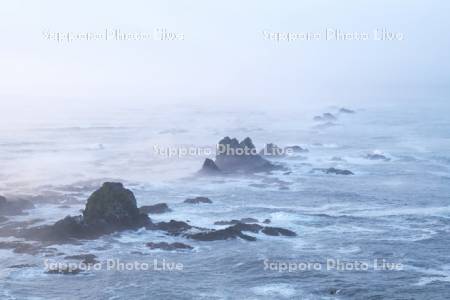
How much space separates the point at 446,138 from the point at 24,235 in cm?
11113

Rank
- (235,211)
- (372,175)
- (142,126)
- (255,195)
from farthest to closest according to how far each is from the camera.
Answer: (142,126) → (372,175) → (255,195) → (235,211)

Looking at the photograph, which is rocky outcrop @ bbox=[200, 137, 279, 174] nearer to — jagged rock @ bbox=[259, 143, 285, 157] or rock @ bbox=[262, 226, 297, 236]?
jagged rock @ bbox=[259, 143, 285, 157]

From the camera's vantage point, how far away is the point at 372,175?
104188mm

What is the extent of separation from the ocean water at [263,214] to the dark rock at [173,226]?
1.27 m

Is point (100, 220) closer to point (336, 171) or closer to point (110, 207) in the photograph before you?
point (110, 207)

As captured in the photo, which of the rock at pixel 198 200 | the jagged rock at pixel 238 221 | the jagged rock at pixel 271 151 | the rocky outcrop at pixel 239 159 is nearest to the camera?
the jagged rock at pixel 238 221

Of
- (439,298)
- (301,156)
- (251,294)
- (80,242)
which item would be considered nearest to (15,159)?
(301,156)

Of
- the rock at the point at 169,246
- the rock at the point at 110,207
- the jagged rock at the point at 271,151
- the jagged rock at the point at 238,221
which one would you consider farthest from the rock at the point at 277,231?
the jagged rock at the point at 271,151

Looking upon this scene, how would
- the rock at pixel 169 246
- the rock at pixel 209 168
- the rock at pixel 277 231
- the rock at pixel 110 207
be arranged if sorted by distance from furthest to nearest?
the rock at pixel 209 168 < the rock at pixel 110 207 < the rock at pixel 277 231 < the rock at pixel 169 246

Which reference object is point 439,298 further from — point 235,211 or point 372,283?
point 235,211

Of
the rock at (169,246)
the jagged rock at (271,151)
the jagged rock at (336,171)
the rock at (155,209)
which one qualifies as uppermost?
the jagged rock at (271,151)

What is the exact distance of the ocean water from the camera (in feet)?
174

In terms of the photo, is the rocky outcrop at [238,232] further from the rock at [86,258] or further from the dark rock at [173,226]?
the rock at [86,258]

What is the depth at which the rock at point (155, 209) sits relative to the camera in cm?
7700
